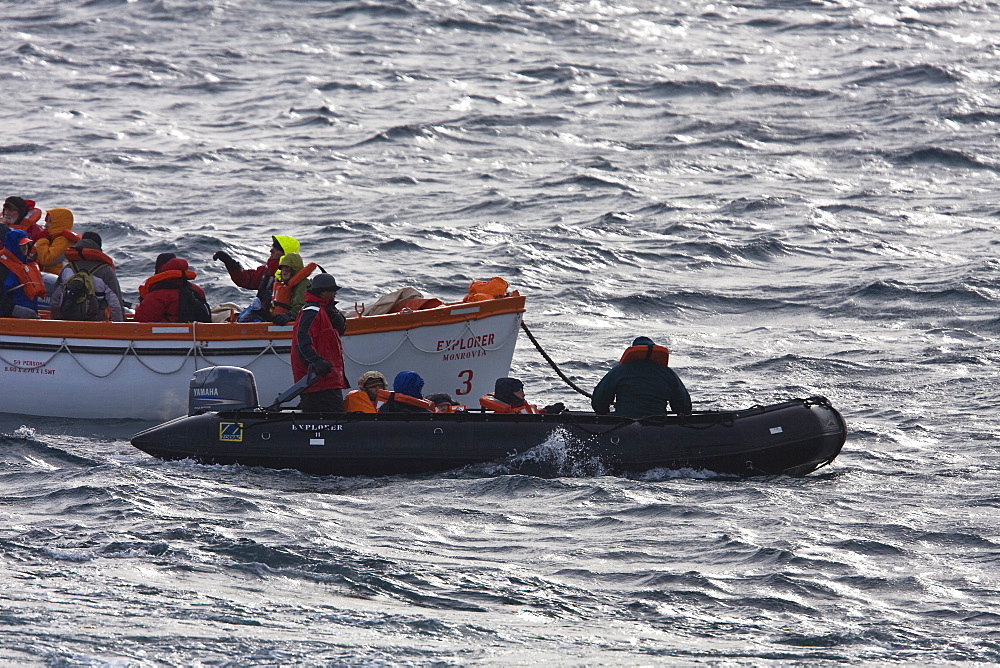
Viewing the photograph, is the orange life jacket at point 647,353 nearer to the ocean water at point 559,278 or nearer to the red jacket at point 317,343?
the ocean water at point 559,278

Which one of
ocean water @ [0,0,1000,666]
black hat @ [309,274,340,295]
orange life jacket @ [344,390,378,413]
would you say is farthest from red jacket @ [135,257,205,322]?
orange life jacket @ [344,390,378,413]

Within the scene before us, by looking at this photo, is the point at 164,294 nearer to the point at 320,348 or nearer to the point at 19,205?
the point at 19,205

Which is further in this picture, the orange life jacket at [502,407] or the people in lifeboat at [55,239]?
the people in lifeboat at [55,239]

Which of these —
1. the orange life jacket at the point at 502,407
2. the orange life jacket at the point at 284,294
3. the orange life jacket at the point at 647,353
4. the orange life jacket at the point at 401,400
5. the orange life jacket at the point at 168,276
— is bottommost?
the orange life jacket at the point at 502,407

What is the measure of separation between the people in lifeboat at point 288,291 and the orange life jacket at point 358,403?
160cm

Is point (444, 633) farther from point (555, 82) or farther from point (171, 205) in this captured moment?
point (555, 82)

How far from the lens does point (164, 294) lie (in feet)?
40.8

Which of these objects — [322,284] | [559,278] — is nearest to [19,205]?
[322,284]

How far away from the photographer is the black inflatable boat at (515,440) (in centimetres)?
1031

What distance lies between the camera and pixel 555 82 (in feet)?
101

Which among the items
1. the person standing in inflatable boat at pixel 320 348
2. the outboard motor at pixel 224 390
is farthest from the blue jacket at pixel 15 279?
the person standing in inflatable boat at pixel 320 348

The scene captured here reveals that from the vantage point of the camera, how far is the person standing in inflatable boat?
A: 10766 millimetres

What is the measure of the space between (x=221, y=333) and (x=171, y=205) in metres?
10.6

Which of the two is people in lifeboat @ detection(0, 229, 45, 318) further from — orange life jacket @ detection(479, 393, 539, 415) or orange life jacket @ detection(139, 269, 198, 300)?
orange life jacket @ detection(479, 393, 539, 415)
